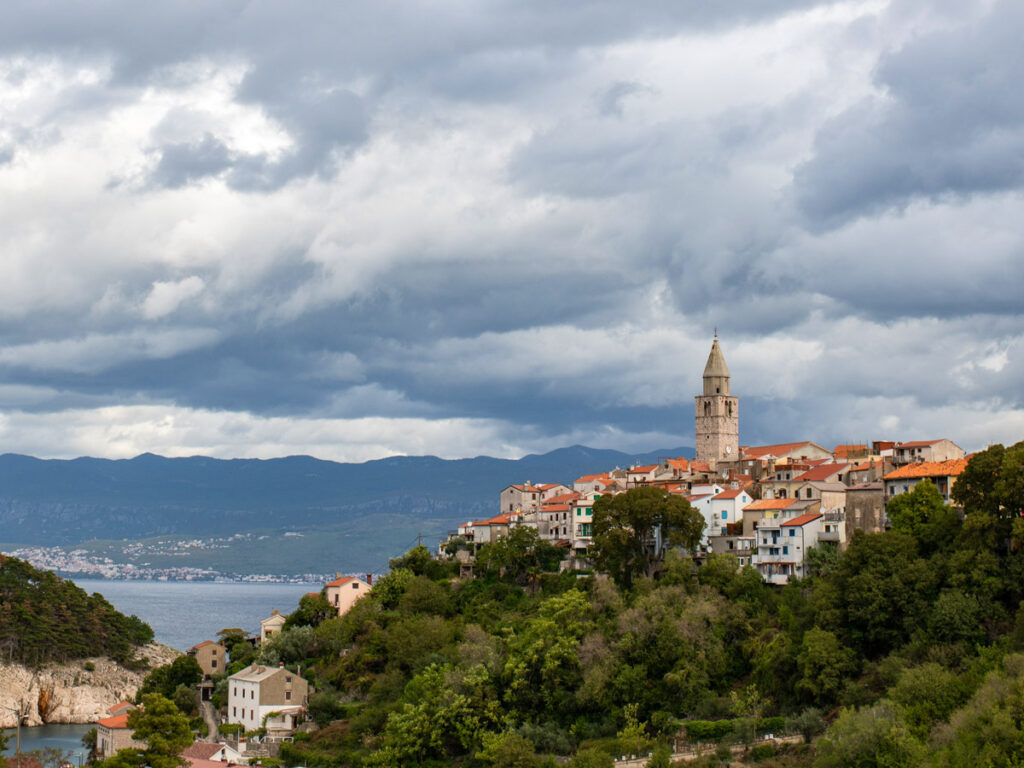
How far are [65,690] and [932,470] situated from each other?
2875 inches

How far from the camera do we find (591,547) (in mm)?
69625

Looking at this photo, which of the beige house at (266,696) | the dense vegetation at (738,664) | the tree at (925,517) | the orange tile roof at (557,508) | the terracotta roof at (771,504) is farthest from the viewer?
the orange tile roof at (557,508)

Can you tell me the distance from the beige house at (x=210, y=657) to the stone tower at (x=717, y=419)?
41.6 m

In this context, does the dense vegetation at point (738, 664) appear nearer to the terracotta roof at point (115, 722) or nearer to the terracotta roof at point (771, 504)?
the terracotta roof at point (771, 504)

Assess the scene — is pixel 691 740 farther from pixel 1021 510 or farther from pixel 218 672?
pixel 218 672

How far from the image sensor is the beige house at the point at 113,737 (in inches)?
2611

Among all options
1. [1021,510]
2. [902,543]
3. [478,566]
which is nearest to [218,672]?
[478,566]

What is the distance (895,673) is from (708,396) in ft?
166

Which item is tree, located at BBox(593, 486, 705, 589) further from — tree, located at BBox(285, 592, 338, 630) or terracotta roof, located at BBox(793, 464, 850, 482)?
tree, located at BBox(285, 592, 338, 630)

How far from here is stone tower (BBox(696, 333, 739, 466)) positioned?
9862 centimetres

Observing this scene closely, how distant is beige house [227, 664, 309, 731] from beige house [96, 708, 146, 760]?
6.39 m

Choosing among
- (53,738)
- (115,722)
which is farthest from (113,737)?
(53,738)

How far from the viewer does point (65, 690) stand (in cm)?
9875

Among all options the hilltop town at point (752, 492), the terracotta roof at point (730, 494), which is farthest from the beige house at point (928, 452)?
the terracotta roof at point (730, 494)
